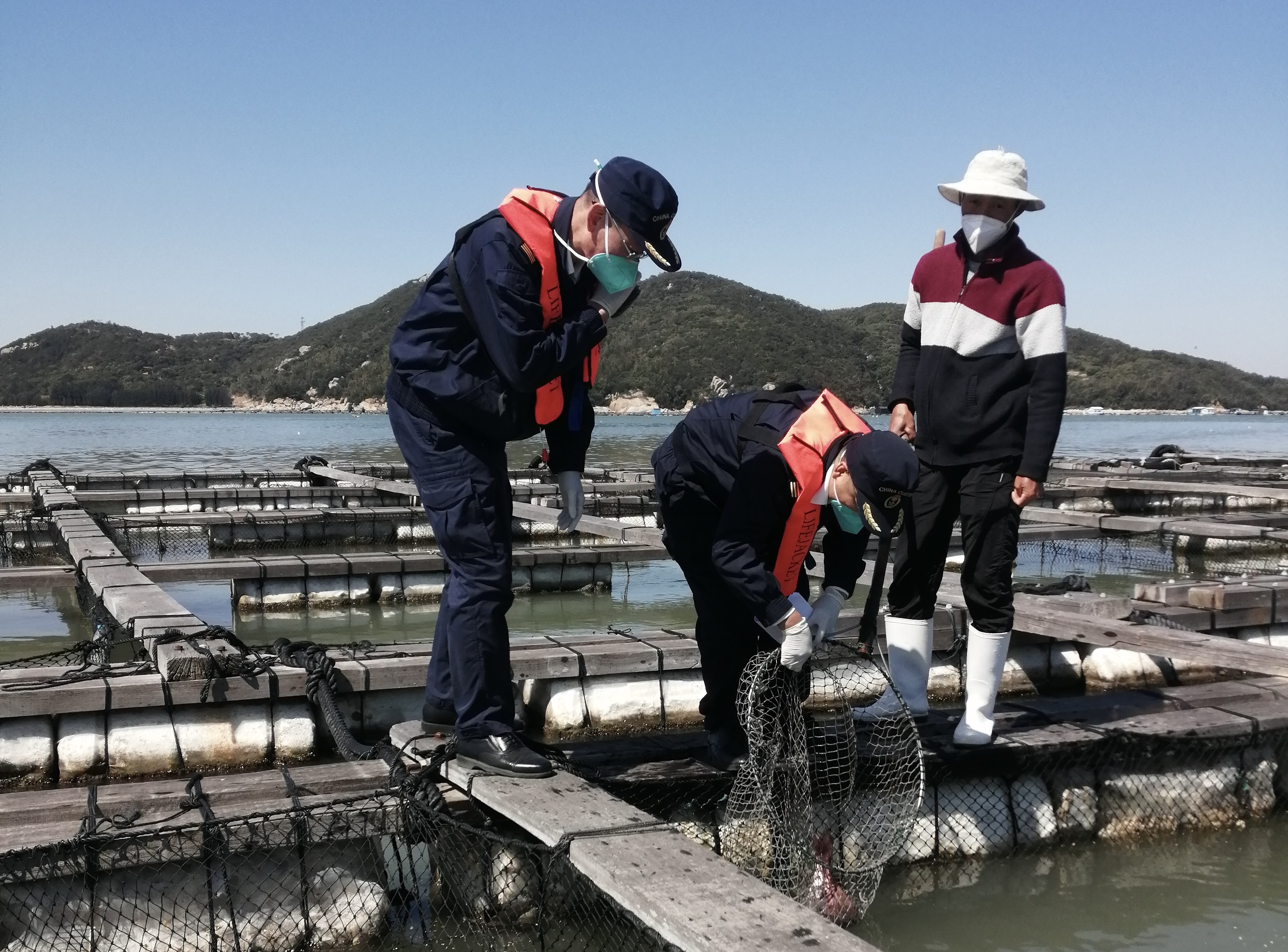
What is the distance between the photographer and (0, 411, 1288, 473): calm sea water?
34.1m

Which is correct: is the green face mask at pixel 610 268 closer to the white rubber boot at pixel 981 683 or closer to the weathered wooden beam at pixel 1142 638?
the white rubber boot at pixel 981 683

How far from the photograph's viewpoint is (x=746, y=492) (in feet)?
10.8

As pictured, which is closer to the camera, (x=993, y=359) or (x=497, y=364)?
(x=497, y=364)

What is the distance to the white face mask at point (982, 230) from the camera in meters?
4.02

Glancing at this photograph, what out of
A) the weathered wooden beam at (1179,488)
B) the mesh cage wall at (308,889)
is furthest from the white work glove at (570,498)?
the weathered wooden beam at (1179,488)

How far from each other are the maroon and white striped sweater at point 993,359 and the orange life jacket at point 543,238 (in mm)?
1368

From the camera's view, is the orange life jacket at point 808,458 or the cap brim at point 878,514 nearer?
the cap brim at point 878,514

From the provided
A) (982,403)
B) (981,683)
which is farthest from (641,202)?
(981,683)

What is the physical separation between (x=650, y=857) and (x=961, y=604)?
12.8 feet

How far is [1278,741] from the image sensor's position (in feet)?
16.2

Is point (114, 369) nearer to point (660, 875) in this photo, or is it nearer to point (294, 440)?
point (294, 440)

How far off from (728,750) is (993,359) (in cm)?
161

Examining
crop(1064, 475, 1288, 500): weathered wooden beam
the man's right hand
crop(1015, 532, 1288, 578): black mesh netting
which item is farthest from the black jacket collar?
crop(1064, 475, 1288, 500): weathered wooden beam

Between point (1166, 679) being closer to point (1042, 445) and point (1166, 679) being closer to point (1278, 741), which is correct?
point (1278, 741)
